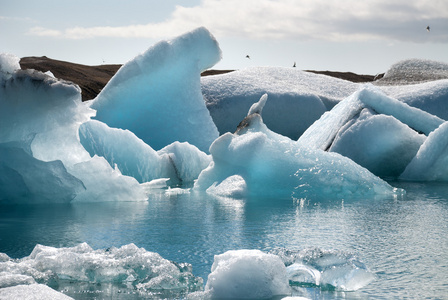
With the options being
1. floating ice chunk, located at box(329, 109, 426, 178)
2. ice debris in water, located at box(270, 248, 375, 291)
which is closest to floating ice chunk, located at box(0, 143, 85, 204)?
ice debris in water, located at box(270, 248, 375, 291)

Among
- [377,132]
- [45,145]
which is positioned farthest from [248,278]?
[377,132]

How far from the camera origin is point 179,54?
955cm

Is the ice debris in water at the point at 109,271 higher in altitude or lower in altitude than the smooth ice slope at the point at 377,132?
lower

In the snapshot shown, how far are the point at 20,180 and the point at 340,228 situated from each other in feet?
11.1

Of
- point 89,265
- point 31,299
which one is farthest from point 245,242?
point 31,299

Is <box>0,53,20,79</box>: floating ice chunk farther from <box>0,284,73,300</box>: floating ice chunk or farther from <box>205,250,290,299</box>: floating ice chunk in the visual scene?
<box>205,250,290,299</box>: floating ice chunk

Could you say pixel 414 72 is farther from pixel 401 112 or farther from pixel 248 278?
pixel 248 278

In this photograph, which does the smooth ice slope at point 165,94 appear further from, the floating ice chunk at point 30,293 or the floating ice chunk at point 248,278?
the floating ice chunk at point 30,293

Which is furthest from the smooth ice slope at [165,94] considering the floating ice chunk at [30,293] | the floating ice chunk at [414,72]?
the floating ice chunk at [414,72]

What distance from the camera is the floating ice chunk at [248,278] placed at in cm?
297

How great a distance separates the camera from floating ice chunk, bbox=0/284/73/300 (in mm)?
2611

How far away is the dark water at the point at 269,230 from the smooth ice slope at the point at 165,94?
130 inches

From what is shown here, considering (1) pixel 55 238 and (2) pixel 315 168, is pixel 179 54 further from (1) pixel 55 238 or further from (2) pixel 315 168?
(1) pixel 55 238

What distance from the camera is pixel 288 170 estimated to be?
22.9ft
